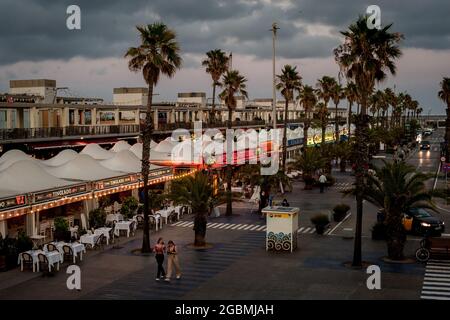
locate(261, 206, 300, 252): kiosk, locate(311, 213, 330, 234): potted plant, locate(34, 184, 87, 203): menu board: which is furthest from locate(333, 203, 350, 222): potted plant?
locate(34, 184, 87, 203): menu board

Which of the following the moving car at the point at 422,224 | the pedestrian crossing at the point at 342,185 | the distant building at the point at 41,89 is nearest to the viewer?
the moving car at the point at 422,224

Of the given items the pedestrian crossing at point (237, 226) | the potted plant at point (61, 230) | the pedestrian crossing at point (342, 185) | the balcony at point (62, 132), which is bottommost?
the pedestrian crossing at point (342, 185)

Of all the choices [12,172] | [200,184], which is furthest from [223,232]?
[12,172]

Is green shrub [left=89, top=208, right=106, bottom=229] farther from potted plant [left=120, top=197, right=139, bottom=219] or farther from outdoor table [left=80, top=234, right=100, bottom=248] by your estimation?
outdoor table [left=80, top=234, right=100, bottom=248]

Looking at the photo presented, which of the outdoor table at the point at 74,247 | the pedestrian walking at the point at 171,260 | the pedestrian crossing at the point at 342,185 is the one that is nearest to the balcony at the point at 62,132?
the outdoor table at the point at 74,247

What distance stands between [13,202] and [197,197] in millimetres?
8376

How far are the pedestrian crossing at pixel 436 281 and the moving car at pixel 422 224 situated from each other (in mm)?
5569

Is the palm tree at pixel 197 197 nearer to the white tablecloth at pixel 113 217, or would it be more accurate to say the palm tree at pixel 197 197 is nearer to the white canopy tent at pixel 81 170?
the white tablecloth at pixel 113 217

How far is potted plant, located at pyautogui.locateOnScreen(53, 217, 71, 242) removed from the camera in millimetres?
27219

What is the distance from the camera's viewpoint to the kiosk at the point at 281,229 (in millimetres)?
26031

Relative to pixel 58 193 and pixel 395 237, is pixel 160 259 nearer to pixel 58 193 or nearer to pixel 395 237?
pixel 58 193

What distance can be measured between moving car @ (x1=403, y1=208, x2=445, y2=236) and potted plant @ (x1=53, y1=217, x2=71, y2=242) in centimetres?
1675
